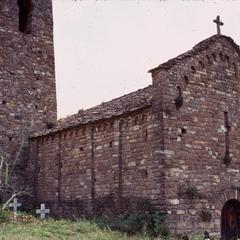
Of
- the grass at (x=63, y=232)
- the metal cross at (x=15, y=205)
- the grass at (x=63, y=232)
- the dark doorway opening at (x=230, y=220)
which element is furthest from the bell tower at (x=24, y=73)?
the dark doorway opening at (x=230, y=220)

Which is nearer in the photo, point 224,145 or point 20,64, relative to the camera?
point 224,145

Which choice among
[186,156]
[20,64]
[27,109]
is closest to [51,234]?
[186,156]

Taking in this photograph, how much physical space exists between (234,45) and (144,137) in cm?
465

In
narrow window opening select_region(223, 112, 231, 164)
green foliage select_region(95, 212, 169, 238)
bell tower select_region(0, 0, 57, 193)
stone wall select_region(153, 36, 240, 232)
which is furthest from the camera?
bell tower select_region(0, 0, 57, 193)

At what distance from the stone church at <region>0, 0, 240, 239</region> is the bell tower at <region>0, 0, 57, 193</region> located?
0.59 m

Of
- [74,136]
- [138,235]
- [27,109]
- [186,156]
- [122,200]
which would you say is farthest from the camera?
[27,109]

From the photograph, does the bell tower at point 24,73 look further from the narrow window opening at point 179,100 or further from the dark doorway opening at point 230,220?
the dark doorway opening at point 230,220

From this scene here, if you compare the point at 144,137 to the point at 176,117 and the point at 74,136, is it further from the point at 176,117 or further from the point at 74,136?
the point at 74,136

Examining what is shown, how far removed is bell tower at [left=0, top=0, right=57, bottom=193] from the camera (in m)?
16.9

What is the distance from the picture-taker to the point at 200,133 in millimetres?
11883

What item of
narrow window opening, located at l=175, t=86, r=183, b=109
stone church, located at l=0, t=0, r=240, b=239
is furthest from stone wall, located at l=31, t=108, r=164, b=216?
narrow window opening, located at l=175, t=86, r=183, b=109

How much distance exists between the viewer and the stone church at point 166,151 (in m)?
11.0

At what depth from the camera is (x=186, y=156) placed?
1134 cm

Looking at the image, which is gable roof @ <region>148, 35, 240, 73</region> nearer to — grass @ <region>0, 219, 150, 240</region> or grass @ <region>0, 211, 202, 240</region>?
grass @ <region>0, 211, 202, 240</region>
